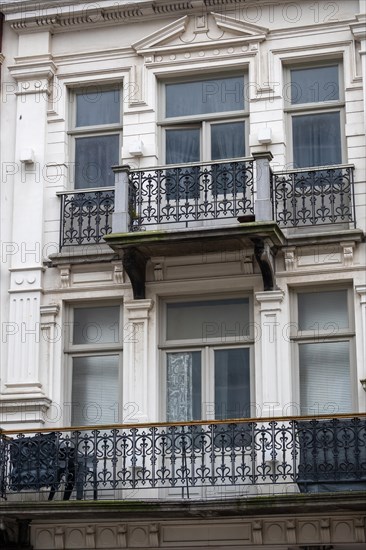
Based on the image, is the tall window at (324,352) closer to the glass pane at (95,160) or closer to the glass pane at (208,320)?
the glass pane at (208,320)

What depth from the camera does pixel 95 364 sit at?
19062 millimetres

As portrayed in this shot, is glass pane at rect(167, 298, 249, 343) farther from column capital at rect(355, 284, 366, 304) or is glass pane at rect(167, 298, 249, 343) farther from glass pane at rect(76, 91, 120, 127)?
glass pane at rect(76, 91, 120, 127)

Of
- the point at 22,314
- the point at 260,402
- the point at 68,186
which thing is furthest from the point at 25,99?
the point at 260,402

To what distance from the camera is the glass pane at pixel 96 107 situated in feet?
66.2

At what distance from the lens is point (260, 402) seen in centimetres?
1805

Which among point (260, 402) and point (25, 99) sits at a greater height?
point (25, 99)

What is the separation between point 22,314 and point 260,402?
3874 millimetres

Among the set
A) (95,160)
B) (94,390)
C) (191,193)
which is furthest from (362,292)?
(95,160)

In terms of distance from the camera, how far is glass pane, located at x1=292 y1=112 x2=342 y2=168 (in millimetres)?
19188

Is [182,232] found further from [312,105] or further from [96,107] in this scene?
[96,107]

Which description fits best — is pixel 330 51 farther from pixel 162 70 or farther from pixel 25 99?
pixel 25 99

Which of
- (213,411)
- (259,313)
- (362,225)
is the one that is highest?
(362,225)

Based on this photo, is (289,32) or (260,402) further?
(289,32)

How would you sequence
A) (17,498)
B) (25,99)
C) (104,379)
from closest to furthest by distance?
(17,498) → (104,379) → (25,99)
